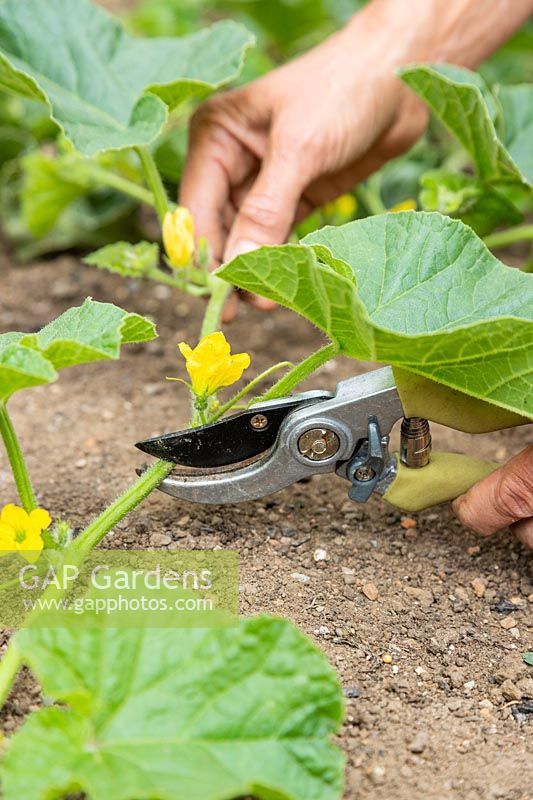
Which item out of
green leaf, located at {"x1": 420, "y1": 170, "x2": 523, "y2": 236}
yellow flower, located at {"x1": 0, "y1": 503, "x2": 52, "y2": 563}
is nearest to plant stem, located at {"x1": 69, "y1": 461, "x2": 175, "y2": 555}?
yellow flower, located at {"x1": 0, "y1": 503, "x2": 52, "y2": 563}

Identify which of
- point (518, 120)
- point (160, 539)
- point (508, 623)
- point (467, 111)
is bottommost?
point (160, 539)

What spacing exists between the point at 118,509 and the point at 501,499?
2.82ft

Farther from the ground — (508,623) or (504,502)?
(504,502)

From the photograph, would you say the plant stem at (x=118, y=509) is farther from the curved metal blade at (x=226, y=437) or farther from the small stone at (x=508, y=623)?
the small stone at (x=508, y=623)

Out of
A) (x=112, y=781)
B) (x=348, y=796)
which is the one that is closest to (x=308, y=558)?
(x=348, y=796)

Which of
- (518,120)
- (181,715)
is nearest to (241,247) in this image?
(518,120)

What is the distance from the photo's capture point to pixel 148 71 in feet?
10.4

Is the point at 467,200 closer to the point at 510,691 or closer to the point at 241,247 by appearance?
the point at 241,247

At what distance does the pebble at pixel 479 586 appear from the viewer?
7.78 feet

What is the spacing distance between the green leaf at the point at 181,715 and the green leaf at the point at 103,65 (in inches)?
59.3

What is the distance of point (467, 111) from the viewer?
2.84 metres

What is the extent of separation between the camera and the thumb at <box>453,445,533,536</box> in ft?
7.41

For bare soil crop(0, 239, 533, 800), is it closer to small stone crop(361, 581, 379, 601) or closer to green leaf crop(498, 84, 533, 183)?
small stone crop(361, 581, 379, 601)

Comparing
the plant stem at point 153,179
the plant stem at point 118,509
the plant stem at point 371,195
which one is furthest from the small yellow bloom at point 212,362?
the plant stem at point 371,195
